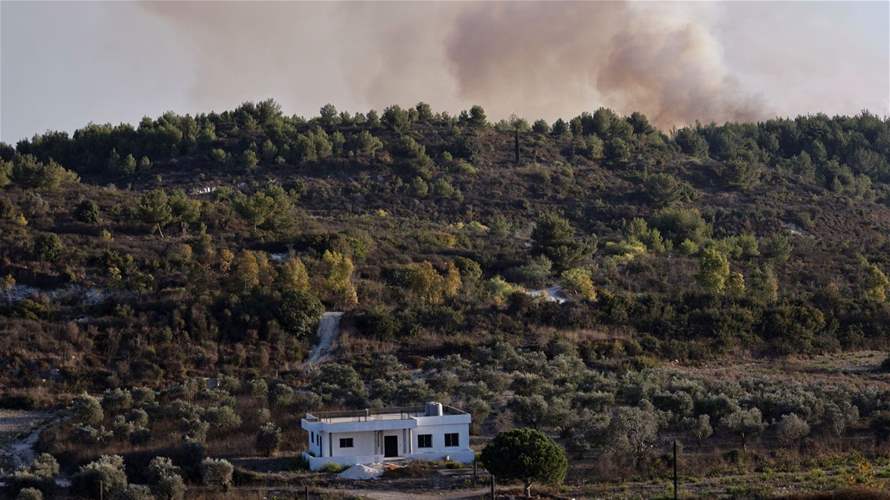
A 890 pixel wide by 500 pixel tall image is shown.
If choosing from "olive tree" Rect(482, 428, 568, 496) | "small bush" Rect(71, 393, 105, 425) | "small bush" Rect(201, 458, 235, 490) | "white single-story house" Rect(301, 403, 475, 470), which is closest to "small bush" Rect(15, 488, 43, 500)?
"small bush" Rect(201, 458, 235, 490)

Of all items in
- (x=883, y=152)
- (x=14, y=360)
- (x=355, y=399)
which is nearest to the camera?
(x=355, y=399)

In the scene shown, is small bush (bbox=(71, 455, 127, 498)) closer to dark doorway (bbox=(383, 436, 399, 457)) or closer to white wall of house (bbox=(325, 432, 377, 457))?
white wall of house (bbox=(325, 432, 377, 457))

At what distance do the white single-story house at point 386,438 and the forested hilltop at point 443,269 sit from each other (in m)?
3.35

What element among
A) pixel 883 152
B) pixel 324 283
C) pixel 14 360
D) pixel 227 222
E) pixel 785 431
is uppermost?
pixel 883 152

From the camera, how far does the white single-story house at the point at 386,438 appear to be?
3584 cm

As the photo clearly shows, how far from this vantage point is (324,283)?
55.6m

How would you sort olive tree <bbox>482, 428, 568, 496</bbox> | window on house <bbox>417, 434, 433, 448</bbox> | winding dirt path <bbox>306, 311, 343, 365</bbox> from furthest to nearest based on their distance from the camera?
winding dirt path <bbox>306, 311, 343, 365</bbox> < window on house <bbox>417, 434, 433, 448</bbox> < olive tree <bbox>482, 428, 568, 496</bbox>

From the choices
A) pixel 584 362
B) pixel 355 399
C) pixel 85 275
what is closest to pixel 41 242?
pixel 85 275

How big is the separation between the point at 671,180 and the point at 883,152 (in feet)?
94.8

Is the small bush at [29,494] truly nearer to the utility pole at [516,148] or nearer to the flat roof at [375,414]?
the flat roof at [375,414]

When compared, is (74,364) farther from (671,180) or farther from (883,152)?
(883,152)

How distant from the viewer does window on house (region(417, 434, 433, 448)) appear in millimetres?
36781

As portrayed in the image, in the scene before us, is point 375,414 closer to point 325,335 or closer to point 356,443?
point 356,443

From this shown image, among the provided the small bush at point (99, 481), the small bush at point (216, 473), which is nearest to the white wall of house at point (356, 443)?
the small bush at point (216, 473)
